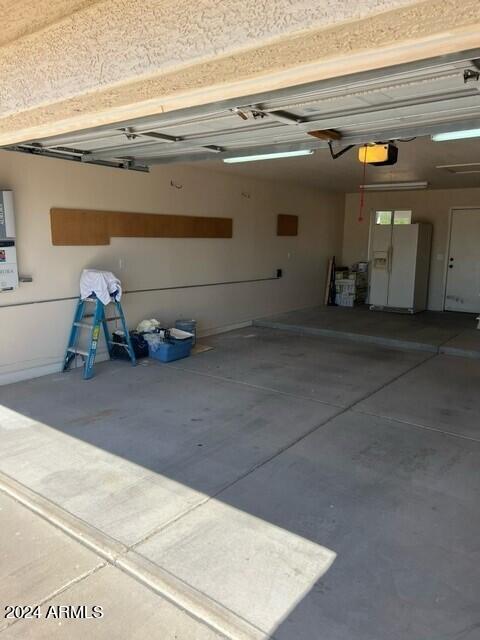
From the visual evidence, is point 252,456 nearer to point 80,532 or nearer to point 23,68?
point 80,532

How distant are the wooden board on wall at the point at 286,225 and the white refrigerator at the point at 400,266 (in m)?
1.88

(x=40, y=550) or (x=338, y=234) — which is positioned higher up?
(x=338, y=234)

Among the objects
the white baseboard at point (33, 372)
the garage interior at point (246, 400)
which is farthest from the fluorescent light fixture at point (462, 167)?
the white baseboard at point (33, 372)

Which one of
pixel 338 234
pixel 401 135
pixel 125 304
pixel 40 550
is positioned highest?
pixel 401 135

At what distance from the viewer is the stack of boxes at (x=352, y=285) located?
999cm

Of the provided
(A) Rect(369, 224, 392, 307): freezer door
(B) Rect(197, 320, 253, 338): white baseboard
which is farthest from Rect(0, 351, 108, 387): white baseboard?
(A) Rect(369, 224, 392, 307): freezer door

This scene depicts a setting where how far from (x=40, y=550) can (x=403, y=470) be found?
2.24 meters

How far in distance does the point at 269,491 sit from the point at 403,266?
7.39m

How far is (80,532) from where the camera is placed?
2.45 meters

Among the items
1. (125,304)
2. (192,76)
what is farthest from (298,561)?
(125,304)

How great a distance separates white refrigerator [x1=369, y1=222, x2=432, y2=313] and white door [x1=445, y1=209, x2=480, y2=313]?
0.47 m

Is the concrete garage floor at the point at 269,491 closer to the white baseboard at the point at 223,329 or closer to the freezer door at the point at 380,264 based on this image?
the white baseboard at the point at 223,329

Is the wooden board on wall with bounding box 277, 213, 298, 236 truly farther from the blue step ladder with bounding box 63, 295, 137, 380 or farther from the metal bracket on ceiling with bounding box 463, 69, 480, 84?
the metal bracket on ceiling with bounding box 463, 69, 480, 84

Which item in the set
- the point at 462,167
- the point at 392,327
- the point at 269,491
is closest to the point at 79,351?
the point at 269,491
